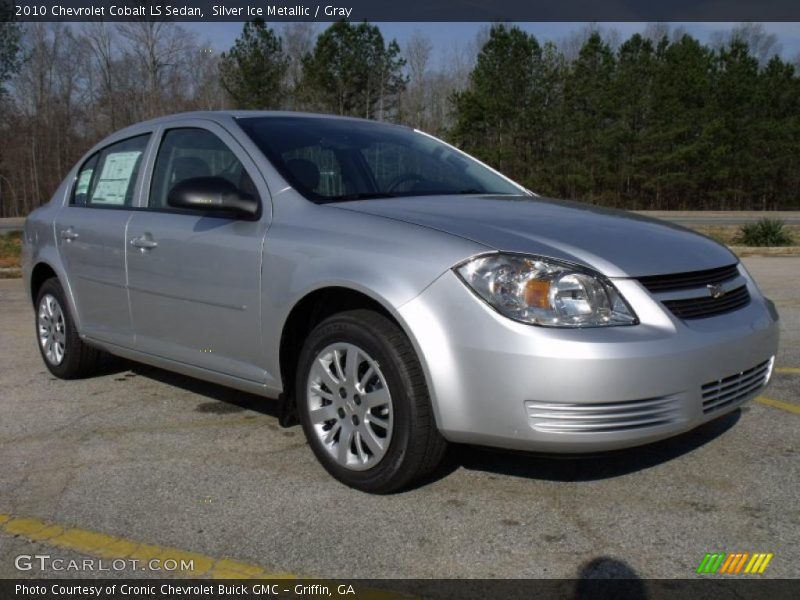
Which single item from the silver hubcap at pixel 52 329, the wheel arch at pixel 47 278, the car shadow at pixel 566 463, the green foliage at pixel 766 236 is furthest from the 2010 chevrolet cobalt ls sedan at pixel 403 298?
the green foliage at pixel 766 236

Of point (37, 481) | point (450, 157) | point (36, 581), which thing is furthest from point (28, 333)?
point (36, 581)

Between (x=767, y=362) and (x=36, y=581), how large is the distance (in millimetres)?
3075

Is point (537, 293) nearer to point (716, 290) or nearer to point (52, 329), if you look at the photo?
point (716, 290)

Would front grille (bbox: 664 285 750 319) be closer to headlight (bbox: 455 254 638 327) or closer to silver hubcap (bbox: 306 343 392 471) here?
headlight (bbox: 455 254 638 327)

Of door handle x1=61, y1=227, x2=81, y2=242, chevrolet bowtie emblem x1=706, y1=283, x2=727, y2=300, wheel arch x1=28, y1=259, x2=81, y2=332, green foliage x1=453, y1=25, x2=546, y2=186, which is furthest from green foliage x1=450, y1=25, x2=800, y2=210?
chevrolet bowtie emblem x1=706, y1=283, x2=727, y2=300

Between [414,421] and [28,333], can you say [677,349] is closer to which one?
[414,421]

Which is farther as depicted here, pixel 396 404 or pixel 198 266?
pixel 198 266

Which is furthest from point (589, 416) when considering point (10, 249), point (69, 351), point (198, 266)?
point (10, 249)

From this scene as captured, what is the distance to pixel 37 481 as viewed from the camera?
3.61 metres

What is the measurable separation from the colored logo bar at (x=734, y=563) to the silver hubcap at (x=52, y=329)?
4.20 meters

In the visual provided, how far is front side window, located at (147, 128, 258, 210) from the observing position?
4082 millimetres

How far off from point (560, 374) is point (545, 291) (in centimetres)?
32

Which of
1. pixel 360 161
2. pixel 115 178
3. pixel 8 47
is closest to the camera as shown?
pixel 360 161

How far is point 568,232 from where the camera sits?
3.30m
